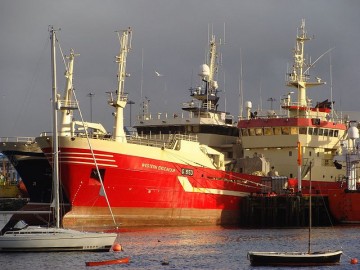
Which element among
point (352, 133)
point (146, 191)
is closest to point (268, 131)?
point (352, 133)

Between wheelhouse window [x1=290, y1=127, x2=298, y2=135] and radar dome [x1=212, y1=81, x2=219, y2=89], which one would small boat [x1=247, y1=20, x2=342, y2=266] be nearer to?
wheelhouse window [x1=290, y1=127, x2=298, y2=135]

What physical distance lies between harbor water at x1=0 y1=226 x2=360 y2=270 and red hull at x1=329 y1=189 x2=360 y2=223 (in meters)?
1.84

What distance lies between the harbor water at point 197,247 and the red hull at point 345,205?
1.84m

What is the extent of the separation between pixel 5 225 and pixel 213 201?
22.4m

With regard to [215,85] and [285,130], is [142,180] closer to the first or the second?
[285,130]

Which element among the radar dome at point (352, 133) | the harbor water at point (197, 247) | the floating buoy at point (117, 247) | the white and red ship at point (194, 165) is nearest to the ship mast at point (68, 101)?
the white and red ship at point (194, 165)

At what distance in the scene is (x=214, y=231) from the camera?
71.1m

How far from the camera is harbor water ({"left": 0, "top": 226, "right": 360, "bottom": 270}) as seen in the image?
5062cm

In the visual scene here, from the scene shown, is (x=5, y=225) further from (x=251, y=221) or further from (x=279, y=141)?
(x=279, y=141)

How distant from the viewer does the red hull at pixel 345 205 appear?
76.4 metres

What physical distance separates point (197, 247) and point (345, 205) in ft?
69.3

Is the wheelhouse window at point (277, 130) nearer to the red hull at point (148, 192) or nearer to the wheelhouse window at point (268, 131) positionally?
the wheelhouse window at point (268, 131)

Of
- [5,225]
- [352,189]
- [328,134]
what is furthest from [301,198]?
[5,225]

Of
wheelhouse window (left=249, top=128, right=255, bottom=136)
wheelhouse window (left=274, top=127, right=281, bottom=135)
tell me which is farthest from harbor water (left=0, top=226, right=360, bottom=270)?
wheelhouse window (left=249, top=128, right=255, bottom=136)
